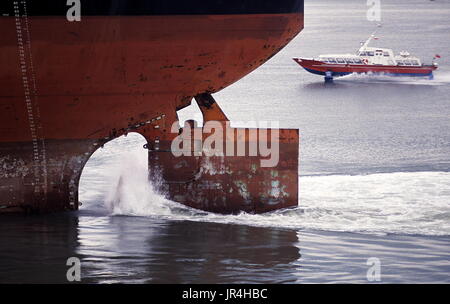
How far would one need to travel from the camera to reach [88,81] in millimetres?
10352

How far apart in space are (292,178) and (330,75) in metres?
21.5

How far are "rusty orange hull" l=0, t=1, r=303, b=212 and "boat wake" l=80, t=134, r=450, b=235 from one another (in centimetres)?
52

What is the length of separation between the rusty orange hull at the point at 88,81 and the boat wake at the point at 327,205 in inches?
20.6

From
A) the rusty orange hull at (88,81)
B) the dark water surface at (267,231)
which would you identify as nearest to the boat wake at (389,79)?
the dark water surface at (267,231)

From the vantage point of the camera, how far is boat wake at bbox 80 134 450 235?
10.7 metres

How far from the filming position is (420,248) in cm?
977

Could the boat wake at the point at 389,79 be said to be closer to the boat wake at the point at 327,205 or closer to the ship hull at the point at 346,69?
the ship hull at the point at 346,69

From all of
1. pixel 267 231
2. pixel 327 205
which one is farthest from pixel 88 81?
pixel 327 205

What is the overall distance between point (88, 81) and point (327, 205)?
3.37 metres

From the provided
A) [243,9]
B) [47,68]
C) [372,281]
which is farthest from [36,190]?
[372,281]

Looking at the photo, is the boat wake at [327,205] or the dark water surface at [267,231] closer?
the dark water surface at [267,231]

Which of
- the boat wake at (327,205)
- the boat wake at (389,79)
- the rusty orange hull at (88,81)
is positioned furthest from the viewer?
the boat wake at (389,79)

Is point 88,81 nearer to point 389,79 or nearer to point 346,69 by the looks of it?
point 346,69

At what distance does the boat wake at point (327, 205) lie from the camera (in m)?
10.7
